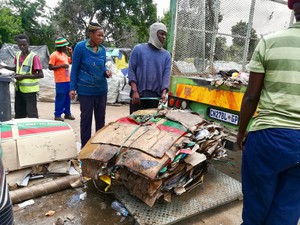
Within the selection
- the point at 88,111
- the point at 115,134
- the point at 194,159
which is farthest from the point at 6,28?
the point at 194,159

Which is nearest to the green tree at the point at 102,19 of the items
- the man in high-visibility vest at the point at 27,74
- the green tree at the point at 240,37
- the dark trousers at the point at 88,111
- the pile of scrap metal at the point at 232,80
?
the green tree at the point at 240,37

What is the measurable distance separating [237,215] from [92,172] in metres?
1.49

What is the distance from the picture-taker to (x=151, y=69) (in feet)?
10.5

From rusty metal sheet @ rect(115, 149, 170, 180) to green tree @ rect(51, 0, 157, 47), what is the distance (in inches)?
723

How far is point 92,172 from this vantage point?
2.29m

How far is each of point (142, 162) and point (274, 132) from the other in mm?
1018

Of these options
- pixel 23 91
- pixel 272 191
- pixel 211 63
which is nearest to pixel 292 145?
pixel 272 191

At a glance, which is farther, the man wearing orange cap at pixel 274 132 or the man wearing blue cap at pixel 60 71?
the man wearing blue cap at pixel 60 71

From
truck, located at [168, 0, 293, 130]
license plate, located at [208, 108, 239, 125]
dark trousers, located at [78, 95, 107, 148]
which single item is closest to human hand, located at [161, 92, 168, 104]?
truck, located at [168, 0, 293, 130]

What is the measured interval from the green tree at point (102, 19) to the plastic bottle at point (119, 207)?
18233mm

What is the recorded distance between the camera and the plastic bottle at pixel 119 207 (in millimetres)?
2315

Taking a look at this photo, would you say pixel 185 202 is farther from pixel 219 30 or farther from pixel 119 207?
pixel 219 30

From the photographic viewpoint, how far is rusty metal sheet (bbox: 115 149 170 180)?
1932mm

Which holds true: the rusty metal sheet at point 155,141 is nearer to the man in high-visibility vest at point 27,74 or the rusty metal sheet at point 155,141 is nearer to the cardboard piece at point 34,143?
the cardboard piece at point 34,143
